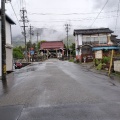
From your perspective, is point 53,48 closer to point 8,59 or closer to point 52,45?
point 52,45

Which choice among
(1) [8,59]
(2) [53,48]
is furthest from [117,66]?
(2) [53,48]

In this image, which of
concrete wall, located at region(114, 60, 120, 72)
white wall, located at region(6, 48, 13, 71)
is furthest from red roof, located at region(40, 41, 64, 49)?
concrete wall, located at region(114, 60, 120, 72)

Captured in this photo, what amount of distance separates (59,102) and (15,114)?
1958 millimetres

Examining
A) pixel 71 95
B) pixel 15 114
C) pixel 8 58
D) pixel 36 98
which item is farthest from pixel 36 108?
pixel 8 58

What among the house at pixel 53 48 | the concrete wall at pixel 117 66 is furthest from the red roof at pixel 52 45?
the concrete wall at pixel 117 66

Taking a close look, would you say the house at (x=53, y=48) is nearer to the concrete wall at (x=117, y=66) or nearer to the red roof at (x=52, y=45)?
the red roof at (x=52, y=45)

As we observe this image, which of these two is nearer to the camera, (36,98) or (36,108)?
(36,108)

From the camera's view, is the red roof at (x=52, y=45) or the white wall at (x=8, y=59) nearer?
the white wall at (x=8, y=59)

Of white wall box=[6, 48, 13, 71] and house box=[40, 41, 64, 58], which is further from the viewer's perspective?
house box=[40, 41, 64, 58]

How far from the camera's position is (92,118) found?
720 centimetres

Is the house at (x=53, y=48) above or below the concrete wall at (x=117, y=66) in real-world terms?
above

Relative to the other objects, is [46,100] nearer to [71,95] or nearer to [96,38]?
[71,95]

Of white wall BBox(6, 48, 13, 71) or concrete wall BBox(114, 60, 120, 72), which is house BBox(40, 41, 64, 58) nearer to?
white wall BBox(6, 48, 13, 71)

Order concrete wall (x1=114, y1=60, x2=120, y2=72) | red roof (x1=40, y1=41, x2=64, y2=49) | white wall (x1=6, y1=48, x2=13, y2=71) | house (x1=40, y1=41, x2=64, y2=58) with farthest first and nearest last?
red roof (x1=40, y1=41, x2=64, y2=49), house (x1=40, y1=41, x2=64, y2=58), white wall (x1=6, y1=48, x2=13, y2=71), concrete wall (x1=114, y1=60, x2=120, y2=72)
